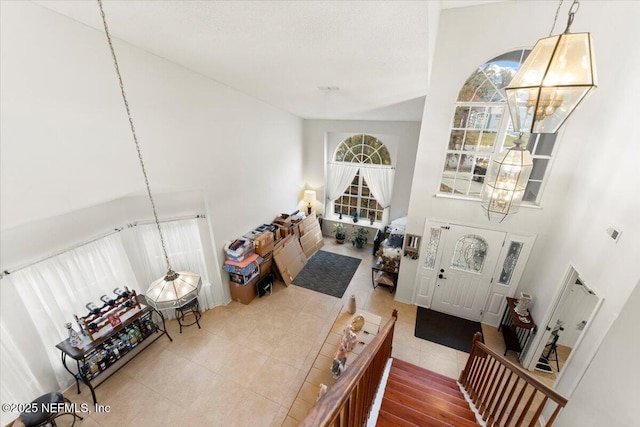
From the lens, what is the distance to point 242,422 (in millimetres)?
3094

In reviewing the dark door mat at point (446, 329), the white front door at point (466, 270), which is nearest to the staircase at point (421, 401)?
the dark door mat at point (446, 329)

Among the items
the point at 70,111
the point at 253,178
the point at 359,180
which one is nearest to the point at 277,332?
the point at 253,178

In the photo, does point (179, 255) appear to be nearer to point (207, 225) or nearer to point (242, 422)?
point (207, 225)

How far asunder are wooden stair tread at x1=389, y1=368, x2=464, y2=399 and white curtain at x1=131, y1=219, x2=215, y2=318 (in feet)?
12.0

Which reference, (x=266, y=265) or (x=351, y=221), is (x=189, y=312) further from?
(x=351, y=221)

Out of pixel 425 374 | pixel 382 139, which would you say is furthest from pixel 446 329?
pixel 382 139

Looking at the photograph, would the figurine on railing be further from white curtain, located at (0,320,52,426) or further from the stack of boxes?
white curtain, located at (0,320,52,426)

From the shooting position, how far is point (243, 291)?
16.3 ft

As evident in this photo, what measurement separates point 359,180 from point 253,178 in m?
3.70

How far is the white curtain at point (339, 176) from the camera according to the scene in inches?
304

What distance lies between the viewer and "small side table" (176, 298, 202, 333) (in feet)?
14.8

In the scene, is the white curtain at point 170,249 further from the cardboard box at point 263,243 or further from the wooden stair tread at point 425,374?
the wooden stair tread at point 425,374

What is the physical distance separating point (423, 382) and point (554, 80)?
349 cm

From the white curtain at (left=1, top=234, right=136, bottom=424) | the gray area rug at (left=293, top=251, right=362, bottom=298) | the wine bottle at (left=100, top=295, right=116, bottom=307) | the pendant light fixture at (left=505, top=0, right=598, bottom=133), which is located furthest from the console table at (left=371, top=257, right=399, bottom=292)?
the white curtain at (left=1, top=234, right=136, bottom=424)
